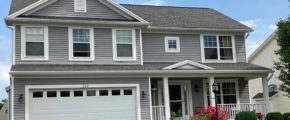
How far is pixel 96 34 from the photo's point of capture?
1853 centimetres

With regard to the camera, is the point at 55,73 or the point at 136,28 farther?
the point at 136,28

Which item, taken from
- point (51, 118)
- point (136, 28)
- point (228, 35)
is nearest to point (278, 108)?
point (228, 35)

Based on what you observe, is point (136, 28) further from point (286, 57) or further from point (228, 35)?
point (286, 57)

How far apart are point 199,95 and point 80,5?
24.0 ft

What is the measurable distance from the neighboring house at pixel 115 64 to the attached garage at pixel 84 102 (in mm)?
41

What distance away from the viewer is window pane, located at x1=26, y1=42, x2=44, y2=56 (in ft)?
56.8

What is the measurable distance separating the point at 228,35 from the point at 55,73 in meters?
9.46

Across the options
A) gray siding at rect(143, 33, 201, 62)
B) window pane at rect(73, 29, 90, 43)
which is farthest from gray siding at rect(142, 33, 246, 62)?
window pane at rect(73, 29, 90, 43)

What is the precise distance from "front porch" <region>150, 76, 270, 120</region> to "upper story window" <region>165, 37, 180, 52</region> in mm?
1433

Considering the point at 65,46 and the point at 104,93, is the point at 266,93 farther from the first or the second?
the point at 65,46

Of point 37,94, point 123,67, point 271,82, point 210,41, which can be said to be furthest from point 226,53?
point 37,94

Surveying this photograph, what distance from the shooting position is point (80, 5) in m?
18.6

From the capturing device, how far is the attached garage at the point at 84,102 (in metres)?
16.9

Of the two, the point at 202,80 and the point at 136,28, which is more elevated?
the point at 136,28
